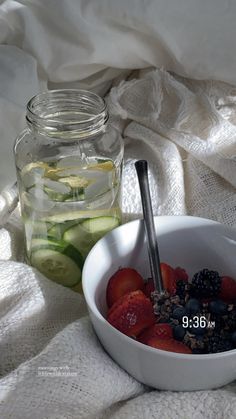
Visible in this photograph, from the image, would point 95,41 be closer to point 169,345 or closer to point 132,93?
point 132,93

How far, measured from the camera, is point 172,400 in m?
0.43

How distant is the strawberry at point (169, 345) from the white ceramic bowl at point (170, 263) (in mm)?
15

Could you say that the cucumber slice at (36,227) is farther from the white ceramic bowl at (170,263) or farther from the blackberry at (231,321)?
the blackberry at (231,321)

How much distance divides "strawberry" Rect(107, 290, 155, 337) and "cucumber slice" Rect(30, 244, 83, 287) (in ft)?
0.27

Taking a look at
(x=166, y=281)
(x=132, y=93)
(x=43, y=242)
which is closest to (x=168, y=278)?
(x=166, y=281)

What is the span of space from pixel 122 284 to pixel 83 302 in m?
0.05

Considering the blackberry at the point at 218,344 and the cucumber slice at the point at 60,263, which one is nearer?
the blackberry at the point at 218,344

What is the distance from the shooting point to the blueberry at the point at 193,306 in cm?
47

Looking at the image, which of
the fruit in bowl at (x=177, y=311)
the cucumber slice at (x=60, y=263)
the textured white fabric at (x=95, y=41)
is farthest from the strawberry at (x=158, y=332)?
the textured white fabric at (x=95, y=41)

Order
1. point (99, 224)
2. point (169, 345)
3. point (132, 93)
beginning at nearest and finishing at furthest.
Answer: point (169, 345) → point (99, 224) → point (132, 93)

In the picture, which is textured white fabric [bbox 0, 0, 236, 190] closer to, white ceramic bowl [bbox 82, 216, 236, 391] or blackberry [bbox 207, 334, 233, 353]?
white ceramic bowl [bbox 82, 216, 236, 391]

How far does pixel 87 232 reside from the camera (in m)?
0.54

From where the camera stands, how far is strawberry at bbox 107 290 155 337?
17.9 inches

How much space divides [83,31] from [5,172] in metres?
0.15
